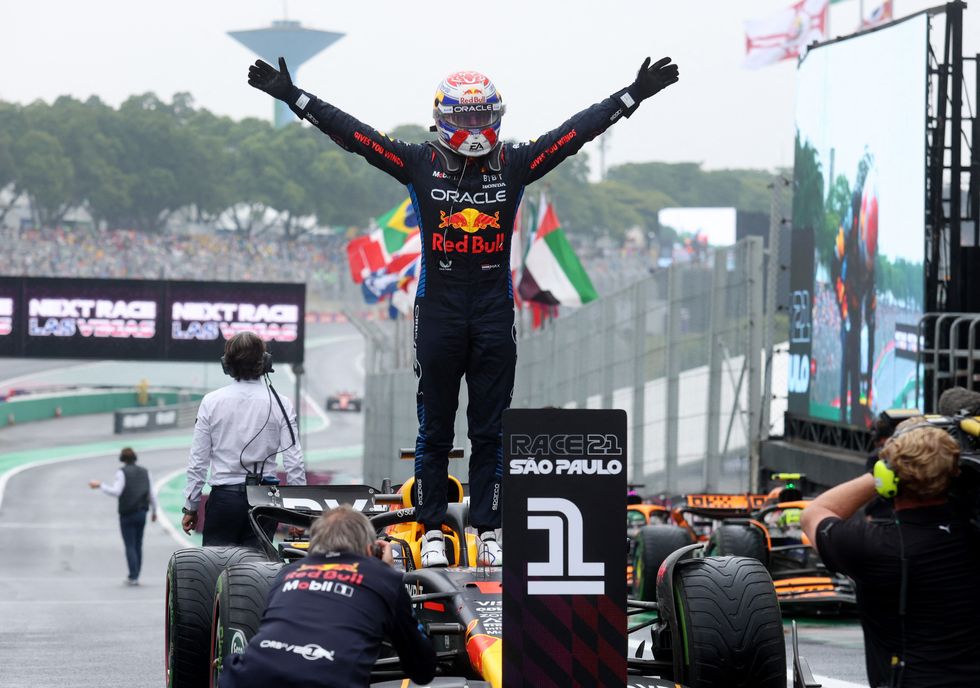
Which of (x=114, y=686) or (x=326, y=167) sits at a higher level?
(x=326, y=167)

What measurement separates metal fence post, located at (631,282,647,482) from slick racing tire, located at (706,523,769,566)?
7673 mm

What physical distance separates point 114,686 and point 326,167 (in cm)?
13865

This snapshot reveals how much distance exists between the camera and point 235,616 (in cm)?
629

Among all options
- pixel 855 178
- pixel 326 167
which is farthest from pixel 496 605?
pixel 326 167

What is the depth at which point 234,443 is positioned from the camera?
27.7ft

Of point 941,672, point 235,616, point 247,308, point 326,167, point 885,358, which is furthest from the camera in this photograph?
point 326,167

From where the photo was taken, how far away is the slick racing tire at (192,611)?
7.11 m

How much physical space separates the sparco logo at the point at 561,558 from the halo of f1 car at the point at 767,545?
6953mm

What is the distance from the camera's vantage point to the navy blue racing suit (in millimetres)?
7172

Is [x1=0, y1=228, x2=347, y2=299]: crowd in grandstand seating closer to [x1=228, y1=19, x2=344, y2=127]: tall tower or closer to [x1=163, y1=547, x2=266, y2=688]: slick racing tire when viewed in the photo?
[x1=228, y1=19, x2=344, y2=127]: tall tower

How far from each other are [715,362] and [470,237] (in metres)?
12.4

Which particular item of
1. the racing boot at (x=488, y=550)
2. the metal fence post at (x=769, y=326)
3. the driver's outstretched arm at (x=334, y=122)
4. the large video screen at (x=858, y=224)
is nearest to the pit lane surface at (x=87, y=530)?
the racing boot at (x=488, y=550)

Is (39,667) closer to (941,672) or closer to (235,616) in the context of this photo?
(235,616)

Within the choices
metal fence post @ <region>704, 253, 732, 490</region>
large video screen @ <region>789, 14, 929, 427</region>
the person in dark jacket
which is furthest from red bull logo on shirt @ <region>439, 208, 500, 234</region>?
the person in dark jacket
